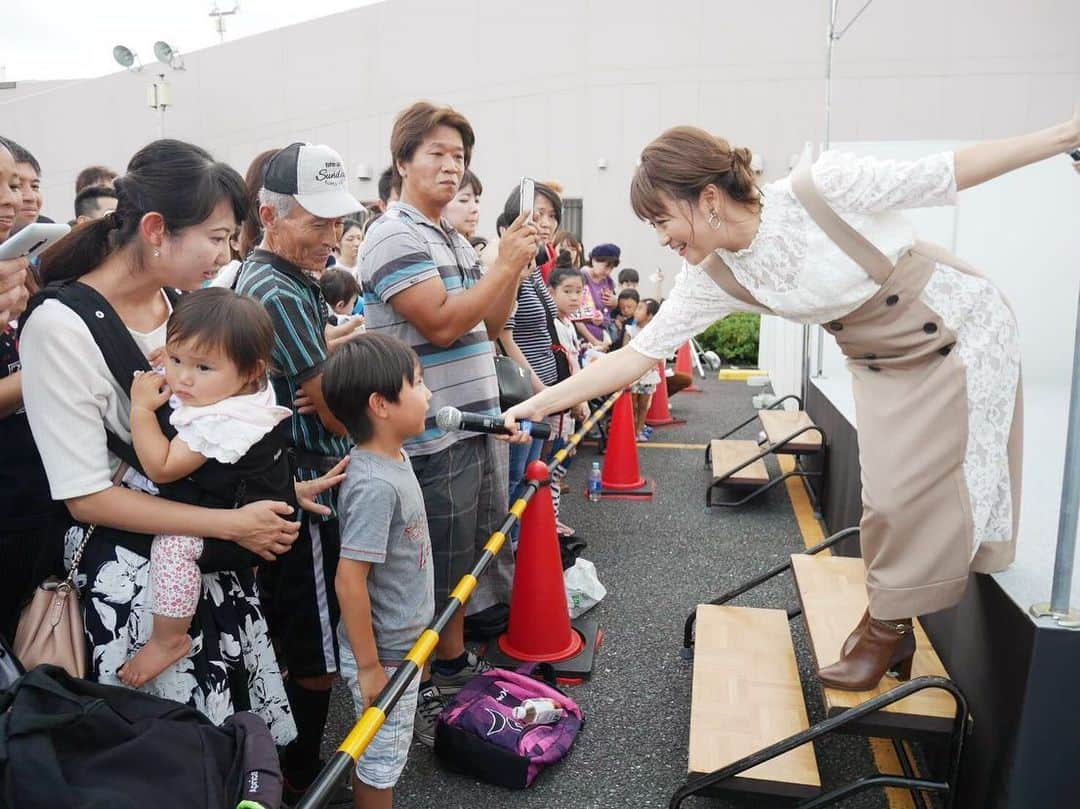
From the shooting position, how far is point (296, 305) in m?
2.21

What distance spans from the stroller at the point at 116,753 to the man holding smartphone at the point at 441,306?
1301mm

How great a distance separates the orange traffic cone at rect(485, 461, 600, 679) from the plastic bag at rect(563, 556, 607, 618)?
16.4 inches

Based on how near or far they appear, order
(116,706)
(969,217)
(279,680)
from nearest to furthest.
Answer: (116,706) → (279,680) → (969,217)

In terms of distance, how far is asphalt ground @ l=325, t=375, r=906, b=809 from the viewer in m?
2.58

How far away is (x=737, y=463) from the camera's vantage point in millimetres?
Answer: 5922

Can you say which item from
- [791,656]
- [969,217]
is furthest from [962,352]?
[969,217]

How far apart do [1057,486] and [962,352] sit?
2041 millimetres

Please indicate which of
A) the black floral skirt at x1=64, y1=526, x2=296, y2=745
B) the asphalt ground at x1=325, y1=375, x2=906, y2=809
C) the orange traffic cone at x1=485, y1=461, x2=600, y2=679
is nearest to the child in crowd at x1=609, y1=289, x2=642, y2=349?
the asphalt ground at x1=325, y1=375, x2=906, y2=809

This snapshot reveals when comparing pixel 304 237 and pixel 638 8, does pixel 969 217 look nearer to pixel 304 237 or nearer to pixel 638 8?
pixel 304 237

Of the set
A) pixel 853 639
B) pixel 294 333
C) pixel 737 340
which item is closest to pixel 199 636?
pixel 294 333

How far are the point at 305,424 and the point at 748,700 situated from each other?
1729 millimetres

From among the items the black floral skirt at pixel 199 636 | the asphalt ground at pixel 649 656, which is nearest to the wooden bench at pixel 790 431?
the asphalt ground at pixel 649 656

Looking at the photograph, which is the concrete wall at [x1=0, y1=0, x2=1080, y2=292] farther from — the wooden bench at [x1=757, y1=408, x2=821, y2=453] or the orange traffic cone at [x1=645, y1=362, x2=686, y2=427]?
the wooden bench at [x1=757, y1=408, x2=821, y2=453]

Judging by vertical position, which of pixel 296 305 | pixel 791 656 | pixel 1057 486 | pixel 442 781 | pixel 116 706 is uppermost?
pixel 296 305
